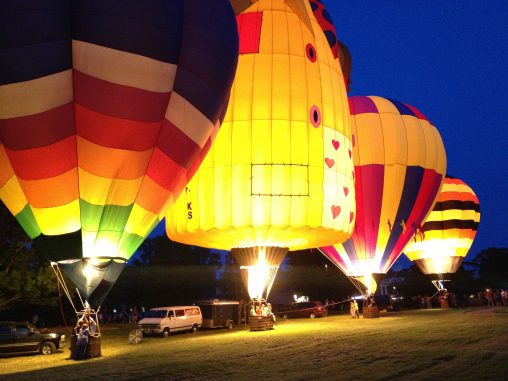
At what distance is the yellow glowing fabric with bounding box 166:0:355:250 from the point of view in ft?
49.8

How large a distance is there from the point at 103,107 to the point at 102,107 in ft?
0.06

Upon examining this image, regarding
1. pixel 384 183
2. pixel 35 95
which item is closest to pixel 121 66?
pixel 35 95

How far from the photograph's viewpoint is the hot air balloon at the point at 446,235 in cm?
3147

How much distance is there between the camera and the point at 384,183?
70.7 feet

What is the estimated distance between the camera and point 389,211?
2173 cm

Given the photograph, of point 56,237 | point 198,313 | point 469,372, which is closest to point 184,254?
point 198,313

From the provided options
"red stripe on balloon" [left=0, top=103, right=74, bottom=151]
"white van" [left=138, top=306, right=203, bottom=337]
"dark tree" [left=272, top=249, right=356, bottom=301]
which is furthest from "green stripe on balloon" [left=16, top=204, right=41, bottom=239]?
"dark tree" [left=272, top=249, right=356, bottom=301]

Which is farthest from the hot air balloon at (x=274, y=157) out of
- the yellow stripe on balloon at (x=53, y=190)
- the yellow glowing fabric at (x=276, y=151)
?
the yellow stripe on balloon at (x=53, y=190)

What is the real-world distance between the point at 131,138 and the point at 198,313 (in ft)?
37.0

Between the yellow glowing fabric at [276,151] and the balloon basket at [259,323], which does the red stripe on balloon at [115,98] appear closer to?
the yellow glowing fabric at [276,151]

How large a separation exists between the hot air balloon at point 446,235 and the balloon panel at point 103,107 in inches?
892

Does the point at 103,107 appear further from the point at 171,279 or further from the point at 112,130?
the point at 171,279

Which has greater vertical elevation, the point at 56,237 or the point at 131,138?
the point at 131,138

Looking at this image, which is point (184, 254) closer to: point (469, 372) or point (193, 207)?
point (193, 207)
